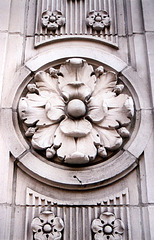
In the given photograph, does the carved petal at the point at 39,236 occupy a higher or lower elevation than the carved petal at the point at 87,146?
lower

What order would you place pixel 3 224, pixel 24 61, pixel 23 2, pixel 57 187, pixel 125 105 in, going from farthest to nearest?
pixel 23 2, pixel 24 61, pixel 125 105, pixel 57 187, pixel 3 224

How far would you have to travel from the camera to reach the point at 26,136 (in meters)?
4.04

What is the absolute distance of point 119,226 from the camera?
3510mm

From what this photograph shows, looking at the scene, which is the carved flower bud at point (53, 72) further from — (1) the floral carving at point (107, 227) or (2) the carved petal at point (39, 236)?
(2) the carved petal at point (39, 236)

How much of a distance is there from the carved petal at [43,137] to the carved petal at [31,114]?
8 cm

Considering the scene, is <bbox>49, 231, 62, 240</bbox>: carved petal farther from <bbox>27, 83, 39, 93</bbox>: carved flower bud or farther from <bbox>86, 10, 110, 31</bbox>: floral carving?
<bbox>86, 10, 110, 31</bbox>: floral carving

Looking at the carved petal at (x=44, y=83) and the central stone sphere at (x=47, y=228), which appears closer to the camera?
the central stone sphere at (x=47, y=228)

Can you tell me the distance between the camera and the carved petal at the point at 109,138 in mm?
3896

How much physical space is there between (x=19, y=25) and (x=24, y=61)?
61 cm

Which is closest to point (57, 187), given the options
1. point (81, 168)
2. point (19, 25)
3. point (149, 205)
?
point (81, 168)

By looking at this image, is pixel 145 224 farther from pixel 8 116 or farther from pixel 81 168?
pixel 8 116

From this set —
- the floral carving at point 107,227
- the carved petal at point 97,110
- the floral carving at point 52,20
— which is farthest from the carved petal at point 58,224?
the floral carving at point 52,20

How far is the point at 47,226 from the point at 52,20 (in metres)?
2.85

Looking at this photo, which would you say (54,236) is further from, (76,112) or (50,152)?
(76,112)
